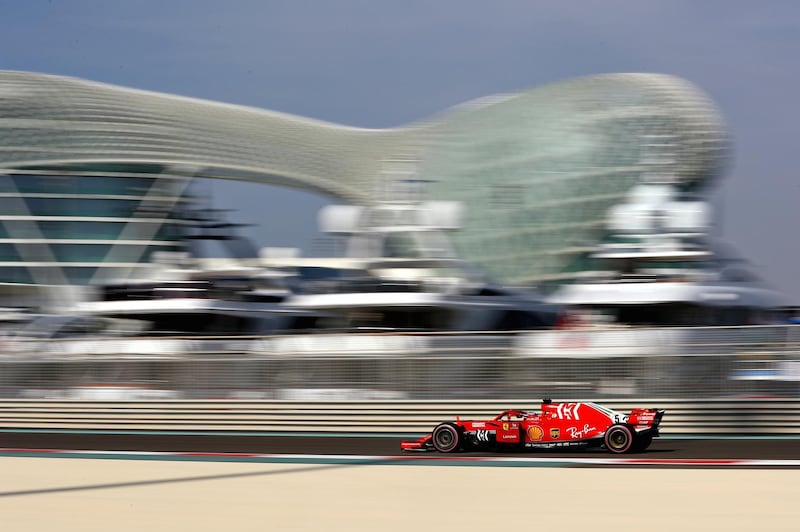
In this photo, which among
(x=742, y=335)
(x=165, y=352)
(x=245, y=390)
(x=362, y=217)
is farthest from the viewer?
(x=362, y=217)

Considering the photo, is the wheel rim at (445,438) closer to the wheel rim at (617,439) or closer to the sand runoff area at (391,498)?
the sand runoff area at (391,498)

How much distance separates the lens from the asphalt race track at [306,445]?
15.8m

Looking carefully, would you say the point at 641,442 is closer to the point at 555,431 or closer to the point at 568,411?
the point at 568,411

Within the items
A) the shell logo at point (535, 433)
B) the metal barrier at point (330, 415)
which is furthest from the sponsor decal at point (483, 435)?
the metal barrier at point (330, 415)

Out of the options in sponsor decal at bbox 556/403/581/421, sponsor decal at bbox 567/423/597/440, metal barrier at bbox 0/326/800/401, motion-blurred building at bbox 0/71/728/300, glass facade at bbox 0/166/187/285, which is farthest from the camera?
motion-blurred building at bbox 0/71/728/300

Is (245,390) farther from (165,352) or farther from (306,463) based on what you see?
(306,463)

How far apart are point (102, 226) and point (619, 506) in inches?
2279

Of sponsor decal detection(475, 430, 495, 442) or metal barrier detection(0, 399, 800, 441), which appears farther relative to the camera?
metal barrier detection(0, 399, 800, 441)

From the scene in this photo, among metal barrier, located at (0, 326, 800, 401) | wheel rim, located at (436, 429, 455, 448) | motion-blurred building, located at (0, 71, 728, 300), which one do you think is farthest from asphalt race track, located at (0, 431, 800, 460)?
motion-blurred building, located at (0, 71, 728, 300)

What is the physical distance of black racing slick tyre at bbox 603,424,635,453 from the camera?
1523 cm

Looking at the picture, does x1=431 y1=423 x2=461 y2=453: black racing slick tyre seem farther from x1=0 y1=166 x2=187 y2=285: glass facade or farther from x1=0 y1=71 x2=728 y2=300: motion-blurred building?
x1=0 y1=166 x2=187 y2=285: glass facade

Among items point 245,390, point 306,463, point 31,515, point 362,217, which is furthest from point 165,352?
point 362,217

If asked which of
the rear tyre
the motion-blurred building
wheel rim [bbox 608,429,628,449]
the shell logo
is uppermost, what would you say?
the motion-blurred building

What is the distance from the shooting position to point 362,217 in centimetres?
4231
